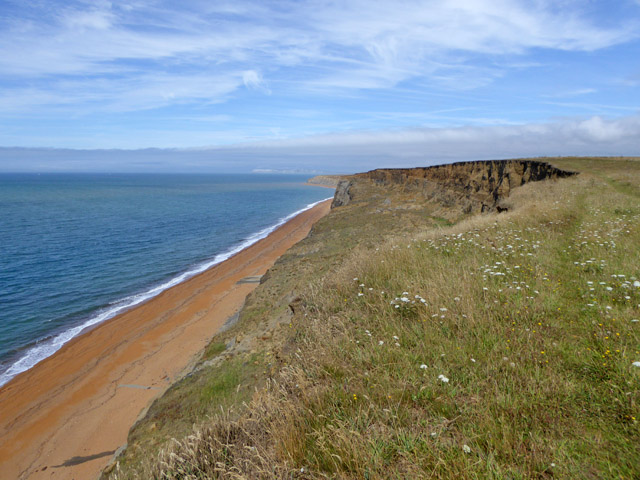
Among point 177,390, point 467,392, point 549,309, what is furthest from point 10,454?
point 549,309

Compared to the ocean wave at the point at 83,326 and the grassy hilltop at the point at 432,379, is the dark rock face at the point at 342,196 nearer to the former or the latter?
the ocean wave at the point at 83,326

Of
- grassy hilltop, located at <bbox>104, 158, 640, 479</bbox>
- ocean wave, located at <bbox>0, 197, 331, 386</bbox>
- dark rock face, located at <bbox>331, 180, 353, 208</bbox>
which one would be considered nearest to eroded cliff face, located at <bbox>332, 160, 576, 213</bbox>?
grassy hilltop, located at <bbox>104, 158, 640, 479</bbox>

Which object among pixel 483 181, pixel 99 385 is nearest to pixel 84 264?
pixel 99 385

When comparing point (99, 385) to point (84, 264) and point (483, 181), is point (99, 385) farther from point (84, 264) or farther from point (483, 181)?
point (483, 181)

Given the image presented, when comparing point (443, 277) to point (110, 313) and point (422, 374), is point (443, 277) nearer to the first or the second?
point (422, 374)

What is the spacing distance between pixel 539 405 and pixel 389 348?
1.66m

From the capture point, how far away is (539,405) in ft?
10.3

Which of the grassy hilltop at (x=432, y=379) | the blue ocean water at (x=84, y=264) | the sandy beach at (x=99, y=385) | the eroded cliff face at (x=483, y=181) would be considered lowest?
the sandy beach at (x=99, y=385)

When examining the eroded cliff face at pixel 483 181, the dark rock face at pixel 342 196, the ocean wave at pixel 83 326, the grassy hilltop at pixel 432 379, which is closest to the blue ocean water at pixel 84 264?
the ocean wave at pixel 83 326

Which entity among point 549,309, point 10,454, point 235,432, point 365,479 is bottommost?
point 10,454

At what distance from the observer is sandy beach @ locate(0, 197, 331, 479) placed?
927cm

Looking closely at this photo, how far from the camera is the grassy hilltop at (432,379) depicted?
2.69m

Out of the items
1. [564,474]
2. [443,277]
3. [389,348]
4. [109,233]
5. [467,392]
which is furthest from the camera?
[109,233]

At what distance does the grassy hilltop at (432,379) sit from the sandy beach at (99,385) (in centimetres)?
442
